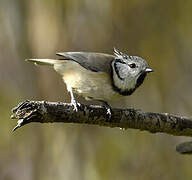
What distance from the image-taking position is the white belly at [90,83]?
4.21 meters

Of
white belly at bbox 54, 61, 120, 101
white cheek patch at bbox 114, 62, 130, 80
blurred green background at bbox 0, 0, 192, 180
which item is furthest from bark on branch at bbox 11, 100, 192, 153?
A: blurred green background at bbox 0, 0, 192, 180

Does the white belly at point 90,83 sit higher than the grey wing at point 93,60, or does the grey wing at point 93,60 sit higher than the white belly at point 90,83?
the grey wing at point 93,60

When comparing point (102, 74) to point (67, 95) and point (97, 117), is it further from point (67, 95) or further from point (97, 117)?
point (67, 95)

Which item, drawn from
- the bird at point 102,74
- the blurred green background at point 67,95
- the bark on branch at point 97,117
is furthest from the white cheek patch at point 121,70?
the blurred green background at point 67,95

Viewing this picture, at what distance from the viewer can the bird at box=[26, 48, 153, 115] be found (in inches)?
167

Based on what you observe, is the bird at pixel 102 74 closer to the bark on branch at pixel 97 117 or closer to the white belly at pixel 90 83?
the white belly at pixel 90 83

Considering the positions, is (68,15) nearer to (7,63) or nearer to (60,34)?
(60,34)

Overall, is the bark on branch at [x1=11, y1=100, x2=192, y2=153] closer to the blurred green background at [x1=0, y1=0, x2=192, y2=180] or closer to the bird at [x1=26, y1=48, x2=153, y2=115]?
the bird at [x1=26, y1=48, x2=153, y2=115]

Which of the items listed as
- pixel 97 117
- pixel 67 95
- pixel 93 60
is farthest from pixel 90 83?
pixel 67 95

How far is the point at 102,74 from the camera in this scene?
430cm

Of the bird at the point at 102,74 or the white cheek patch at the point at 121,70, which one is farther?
the white cheek patch at the point at 121,70

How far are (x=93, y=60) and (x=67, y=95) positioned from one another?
1.45 meters

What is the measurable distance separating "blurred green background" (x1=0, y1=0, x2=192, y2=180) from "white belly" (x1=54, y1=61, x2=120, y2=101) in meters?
1.41

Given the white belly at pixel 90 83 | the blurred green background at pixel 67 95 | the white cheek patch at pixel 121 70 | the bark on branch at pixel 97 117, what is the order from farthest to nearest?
1. the blurred green background at pixel 67 95
2. the white cheek patch at pixel 121 70
3. the white belly at pixel 90 83
4. the bark on branch at pixel 97 117
